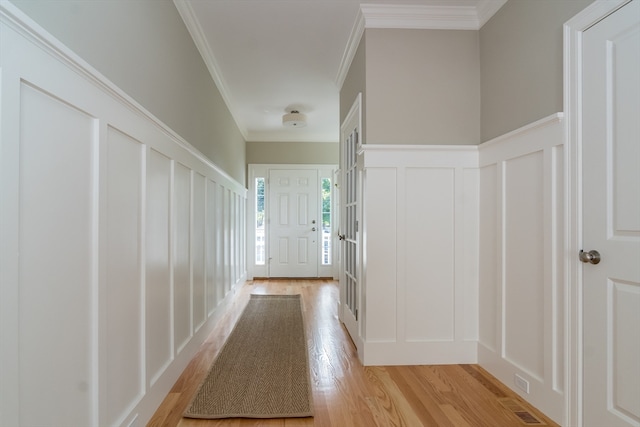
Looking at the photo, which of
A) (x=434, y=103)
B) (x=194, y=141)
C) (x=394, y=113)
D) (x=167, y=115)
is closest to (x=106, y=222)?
(x=167, y=115)

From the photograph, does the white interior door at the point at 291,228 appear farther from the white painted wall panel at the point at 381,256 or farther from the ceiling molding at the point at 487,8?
the ceiling molding at the point at 487,8

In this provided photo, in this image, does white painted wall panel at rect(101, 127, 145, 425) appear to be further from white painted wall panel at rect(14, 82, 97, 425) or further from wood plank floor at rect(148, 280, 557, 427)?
wood plank floor at rect(148, 280, 557, 427)

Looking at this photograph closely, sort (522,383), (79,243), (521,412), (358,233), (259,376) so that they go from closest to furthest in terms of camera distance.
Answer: (79,243)
(521,412)
(522,383)
(259,376)
(358,233)

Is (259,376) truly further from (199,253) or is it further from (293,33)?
(293,33)

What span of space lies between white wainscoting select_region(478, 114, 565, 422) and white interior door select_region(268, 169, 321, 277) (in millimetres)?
3840

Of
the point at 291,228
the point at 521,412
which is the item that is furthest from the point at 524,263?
the point at 291,228

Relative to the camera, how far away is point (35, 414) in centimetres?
94

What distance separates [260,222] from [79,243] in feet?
16.0

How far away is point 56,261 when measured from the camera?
102cm

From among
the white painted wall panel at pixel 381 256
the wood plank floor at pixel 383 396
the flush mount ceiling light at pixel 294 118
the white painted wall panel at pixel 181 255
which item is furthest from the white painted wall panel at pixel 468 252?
the flush mount ceiling light at pixel 294 118

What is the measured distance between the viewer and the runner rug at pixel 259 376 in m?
1.78

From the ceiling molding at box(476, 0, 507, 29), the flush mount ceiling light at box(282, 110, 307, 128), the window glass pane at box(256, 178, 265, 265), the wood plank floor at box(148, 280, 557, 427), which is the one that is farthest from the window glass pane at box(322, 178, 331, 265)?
the ceiling molding at box(476, 0, 507, 29)

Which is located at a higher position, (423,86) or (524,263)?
(423,86)

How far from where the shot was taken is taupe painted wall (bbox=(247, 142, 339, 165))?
19.5ft
